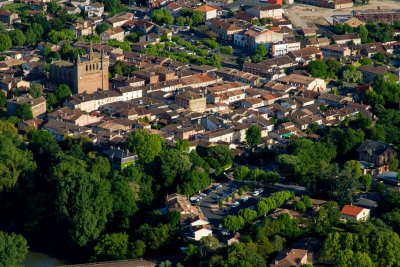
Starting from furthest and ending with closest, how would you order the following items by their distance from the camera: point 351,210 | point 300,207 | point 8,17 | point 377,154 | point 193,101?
point 8,17 → point 193,101 → point 377,154 → point 300,207 → point 351,210

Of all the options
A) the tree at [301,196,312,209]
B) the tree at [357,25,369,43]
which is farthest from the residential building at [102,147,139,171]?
the tree at [357,25,369,43]

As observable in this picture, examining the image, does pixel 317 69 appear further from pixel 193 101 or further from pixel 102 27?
pixel 102 27

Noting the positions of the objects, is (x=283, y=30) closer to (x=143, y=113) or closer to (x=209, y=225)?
(x=143, y=113)

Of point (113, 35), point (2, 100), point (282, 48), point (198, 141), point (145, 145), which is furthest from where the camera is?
point (113, 35)

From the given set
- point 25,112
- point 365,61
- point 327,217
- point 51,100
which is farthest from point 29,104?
point 365,61

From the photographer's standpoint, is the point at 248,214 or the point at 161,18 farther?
the point at 161,18

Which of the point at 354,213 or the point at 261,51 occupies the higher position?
the point at 354,213

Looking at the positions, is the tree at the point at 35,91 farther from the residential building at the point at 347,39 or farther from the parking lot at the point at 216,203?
the residential building at the point at 347,39
